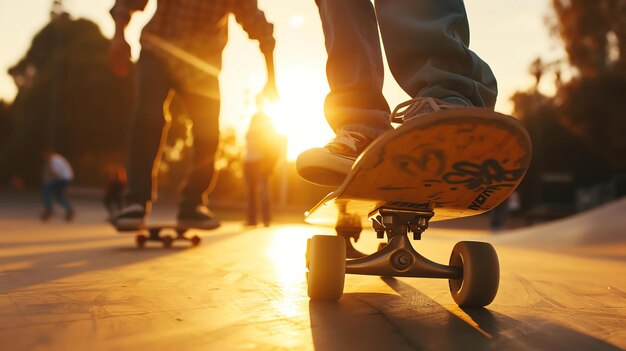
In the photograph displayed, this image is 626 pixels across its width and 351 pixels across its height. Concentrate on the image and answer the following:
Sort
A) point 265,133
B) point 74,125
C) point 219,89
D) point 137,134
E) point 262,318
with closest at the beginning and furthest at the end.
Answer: point 262,318, point 137,134, point 219,89, point 265,133, point 74,125

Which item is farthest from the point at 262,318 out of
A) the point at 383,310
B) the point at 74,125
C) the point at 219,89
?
the point at 74,125

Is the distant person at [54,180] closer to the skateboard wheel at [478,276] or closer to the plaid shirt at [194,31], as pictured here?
the plaid shirt at [194,31]

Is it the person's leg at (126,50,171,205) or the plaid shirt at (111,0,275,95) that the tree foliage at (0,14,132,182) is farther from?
the person's leg at (126,50,171,205)

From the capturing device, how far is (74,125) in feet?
102

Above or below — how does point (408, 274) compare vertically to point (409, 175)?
below

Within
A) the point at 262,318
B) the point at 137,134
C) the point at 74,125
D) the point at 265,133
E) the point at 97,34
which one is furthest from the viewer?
the point at 97,34

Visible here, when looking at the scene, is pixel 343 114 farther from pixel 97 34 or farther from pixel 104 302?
pixel 97 34

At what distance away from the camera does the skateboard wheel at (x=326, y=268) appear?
5.28 ft

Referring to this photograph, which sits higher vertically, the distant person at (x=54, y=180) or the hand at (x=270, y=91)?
the hand at (x=270, y=91)

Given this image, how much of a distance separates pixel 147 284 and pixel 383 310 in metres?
0.86

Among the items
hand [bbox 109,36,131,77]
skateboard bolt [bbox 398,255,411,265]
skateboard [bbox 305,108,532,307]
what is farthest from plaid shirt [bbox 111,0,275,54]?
skateboard bolt [bbox 398,255,411,265]

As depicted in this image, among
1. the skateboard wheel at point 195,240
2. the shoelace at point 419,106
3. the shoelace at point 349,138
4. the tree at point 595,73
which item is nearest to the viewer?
the shoelace at point 419,106

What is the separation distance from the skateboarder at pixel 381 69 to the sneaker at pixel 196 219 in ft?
6.95

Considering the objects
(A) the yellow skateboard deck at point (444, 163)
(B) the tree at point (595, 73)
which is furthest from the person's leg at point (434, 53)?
(B) the tree at point (595, 73)
